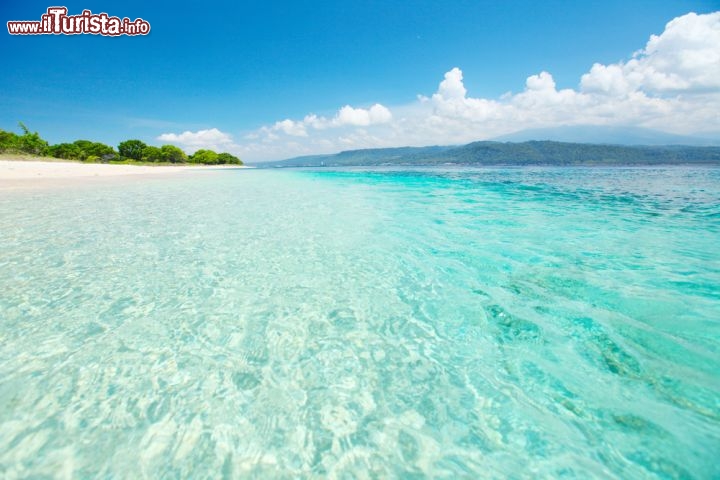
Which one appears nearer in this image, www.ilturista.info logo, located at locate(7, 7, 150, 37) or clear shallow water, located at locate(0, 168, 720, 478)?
clear shallow water, located at locate(0, 168, 720, 478)

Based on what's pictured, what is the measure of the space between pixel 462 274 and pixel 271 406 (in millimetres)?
4237

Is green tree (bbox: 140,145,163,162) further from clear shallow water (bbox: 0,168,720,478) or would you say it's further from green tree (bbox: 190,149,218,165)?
clear shallow water (bbox: 0,168,720,478)

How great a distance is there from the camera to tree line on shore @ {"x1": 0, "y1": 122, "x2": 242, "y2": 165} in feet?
182

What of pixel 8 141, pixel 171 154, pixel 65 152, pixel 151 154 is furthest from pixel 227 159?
pixel 8 141

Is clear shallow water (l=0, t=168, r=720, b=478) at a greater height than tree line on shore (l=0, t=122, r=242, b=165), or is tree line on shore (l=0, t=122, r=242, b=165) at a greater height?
tree line on shore (l=0, t=122, r=242, b=165)

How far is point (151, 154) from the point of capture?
258 ft

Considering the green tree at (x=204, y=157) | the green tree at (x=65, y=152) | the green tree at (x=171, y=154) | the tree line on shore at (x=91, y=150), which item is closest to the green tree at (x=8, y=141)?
the tree line on shore at (x=91, y=150)

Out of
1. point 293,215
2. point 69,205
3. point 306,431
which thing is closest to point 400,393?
point 306,431

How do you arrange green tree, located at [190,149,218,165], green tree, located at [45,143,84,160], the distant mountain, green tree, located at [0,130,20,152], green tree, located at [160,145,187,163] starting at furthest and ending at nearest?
green tree, located at [190,149,218,165] < the distant mountain < green tree, located at [160,145,187,163] < green tree, located at [45,143,84,160] < green tree, located at [0,130,20,152]

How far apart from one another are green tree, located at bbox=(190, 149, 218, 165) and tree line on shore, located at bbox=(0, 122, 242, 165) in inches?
214

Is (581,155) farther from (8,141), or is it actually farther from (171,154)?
(8,141)

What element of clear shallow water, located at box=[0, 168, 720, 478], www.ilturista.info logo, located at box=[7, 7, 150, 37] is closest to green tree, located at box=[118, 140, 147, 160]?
www.ilturista.info logo, located at box=[7, 7, 150, 37]

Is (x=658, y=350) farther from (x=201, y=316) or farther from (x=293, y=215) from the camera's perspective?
(x=293, y=215)

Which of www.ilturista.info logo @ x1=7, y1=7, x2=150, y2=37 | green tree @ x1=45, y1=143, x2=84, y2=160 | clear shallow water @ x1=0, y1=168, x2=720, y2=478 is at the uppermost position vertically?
www.ilturista.info logo @ x1=7, y1=7, x2=150, y2=37
